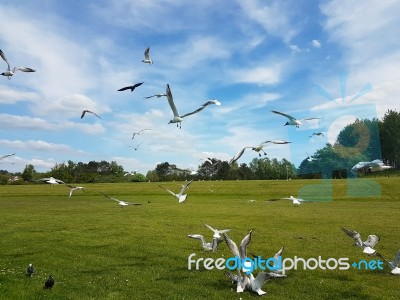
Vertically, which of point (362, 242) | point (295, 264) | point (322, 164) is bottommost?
point (295, 264)

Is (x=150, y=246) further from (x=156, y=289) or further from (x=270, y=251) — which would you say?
(x=156, y=289)

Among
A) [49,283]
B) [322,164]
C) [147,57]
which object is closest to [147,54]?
[147,57]

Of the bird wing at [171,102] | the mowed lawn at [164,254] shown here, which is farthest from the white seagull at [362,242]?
the bird wing at [171,102]

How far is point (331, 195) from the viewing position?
5425cm

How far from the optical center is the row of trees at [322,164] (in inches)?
1130

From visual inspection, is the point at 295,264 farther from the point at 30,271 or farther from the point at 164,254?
the point at 30,271

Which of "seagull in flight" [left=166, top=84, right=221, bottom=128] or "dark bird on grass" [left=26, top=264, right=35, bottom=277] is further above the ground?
"seagull in flight" [left=166, top=84, right=221, bottom=128]

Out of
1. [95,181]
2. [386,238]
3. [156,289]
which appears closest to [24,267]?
[156,289]

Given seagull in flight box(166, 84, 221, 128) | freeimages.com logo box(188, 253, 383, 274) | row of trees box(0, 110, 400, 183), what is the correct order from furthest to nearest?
row of trees box(0, 110, 400, 183) < freeimages.com logo box(188, 253, 383, 274) < seagull in flight box(166, 84, 221, 128)

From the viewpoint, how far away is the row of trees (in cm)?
2871

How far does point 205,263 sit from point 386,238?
9286 millimetres

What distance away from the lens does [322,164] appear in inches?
1299

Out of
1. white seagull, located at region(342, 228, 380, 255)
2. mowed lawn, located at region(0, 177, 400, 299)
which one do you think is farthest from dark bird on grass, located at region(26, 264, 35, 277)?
white seagull, located at region(342, 228, 380, 255)

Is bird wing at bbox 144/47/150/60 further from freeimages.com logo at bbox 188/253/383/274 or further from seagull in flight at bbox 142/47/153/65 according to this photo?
freeimages.com logo at bbox 188/253/383/274
